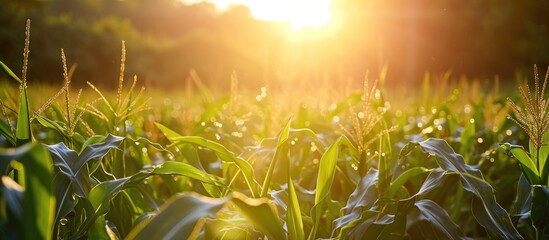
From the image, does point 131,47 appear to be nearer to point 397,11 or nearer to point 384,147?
point 397,11

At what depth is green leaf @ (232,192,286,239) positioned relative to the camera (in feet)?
3.80

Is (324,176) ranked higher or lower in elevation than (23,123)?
lower

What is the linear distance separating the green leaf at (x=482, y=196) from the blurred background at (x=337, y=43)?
16.8m

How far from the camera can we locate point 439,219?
1.59 metres

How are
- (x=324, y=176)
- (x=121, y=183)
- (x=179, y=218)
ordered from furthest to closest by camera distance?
(x=324, y=176) < (x=121, y=183) < (x=179, y=218)

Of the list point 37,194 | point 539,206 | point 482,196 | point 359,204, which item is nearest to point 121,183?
point 37,194

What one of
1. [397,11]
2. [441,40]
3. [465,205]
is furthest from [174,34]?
[465,205]

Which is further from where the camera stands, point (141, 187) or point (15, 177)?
point (141, 187)

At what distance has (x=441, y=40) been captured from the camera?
2722 centimetres

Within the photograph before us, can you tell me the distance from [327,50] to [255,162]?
24.8 meters

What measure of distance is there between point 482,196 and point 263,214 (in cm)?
71

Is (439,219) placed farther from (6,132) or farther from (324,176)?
(6,132)

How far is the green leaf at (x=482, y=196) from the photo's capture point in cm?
159

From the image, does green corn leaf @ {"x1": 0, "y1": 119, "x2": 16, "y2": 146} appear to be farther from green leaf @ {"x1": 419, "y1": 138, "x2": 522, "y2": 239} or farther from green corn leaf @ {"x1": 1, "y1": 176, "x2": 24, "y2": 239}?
green leaf @ {"x1": 419, "y1": 138, "x2": 522, "y2": 239}
